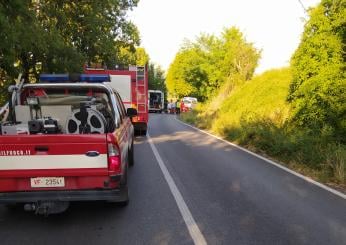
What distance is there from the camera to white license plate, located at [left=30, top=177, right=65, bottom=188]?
628cm

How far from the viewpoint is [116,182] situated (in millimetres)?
6449

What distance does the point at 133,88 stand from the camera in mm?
20250

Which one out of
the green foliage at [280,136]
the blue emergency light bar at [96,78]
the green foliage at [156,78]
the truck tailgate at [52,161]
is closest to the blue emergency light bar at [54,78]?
the blue emergency light bar at [96,78]

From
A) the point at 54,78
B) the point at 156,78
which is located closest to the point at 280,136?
the point at 54,78

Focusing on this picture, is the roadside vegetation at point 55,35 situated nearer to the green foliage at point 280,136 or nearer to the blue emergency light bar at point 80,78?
the blue emergency light bar at point 80,78

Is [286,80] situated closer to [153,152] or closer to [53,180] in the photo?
[153,152]

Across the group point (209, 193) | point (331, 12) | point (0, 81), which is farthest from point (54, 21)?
point (209, 193)

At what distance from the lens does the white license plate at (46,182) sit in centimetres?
628

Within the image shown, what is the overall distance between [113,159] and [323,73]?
31.6ft

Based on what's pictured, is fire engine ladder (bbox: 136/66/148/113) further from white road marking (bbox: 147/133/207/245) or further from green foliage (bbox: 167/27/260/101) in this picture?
green foliage (bbox: 167/27/260/101)

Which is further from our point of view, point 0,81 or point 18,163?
point 0,81

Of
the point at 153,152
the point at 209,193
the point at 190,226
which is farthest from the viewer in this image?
the point at 153,152

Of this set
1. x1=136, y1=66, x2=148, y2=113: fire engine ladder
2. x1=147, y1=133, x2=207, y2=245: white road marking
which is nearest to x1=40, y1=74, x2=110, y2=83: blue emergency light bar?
x1=147, y1=133, x2=207, y2=245: white road marking

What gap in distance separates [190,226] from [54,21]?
757 inches
